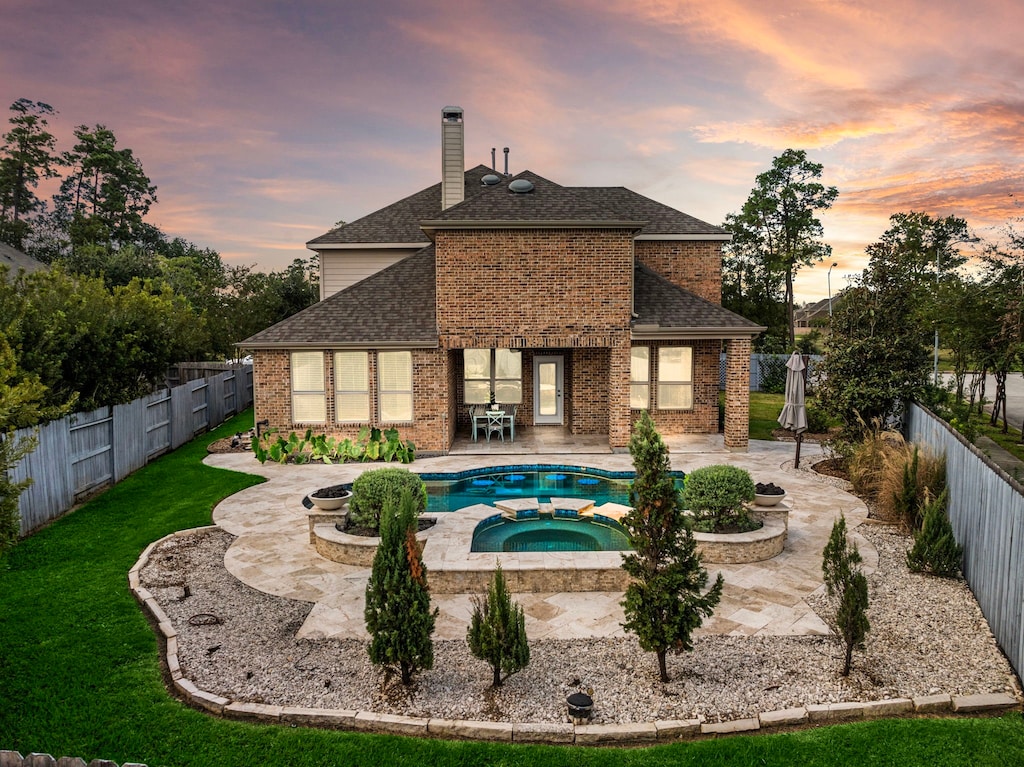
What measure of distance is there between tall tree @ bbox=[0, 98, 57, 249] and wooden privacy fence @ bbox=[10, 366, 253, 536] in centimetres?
Result: 4264

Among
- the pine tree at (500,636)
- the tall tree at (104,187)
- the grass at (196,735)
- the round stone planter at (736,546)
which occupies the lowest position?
the grass at (196,735)

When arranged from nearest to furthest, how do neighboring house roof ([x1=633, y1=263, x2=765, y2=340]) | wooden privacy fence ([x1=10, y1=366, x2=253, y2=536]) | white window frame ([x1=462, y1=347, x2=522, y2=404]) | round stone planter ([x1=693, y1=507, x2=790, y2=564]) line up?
1. round stone planter ([x1=693, y1=507, x2=790, y2=564])
2. wooden privacy fence ([x1=10, y1=366, x2=253, y2=536])
3. neighboring house roof ([x1=633, y1=263, x2=765, y2=340])
4. white window frame ([x1=462, y1=347, x2=522, y2=404])

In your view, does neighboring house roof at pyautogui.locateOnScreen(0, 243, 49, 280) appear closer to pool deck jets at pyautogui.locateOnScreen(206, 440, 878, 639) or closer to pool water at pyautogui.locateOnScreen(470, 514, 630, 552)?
pool deck jets at pyautogui.locateOnScreen(206, 440, 878, 639)

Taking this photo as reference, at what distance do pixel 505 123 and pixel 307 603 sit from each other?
65.6ft

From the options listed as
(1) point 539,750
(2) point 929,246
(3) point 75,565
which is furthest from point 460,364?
(2) point 929,246

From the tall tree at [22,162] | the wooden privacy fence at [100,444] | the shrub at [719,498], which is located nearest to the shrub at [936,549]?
the shrub at [719,498]

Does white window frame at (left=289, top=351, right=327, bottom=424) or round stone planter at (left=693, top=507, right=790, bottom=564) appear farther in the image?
white window frame at (left=289, top=351, right=327, bottom=424)

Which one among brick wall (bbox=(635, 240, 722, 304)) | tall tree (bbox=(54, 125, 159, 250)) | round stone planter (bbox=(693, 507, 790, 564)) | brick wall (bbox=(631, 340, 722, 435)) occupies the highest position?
tall tree (bbox=(54, 125, 159, 250))

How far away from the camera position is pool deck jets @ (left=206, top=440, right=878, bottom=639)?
6.79 metres

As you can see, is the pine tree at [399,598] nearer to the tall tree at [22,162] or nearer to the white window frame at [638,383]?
the white window frame at [638,383]

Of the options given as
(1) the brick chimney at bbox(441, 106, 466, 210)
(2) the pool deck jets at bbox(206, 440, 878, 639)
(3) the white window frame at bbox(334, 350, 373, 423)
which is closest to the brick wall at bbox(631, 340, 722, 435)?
(2) the pool deck jets at bbox(206, 440, 878, 639)

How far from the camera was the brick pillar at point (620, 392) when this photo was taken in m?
15.8

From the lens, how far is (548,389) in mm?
18641

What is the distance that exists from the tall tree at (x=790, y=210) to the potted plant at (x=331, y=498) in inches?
1457
